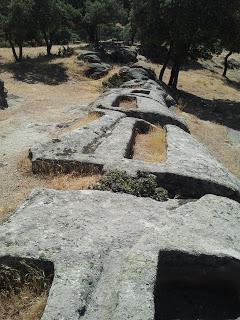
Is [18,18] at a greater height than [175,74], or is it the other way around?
[18,18]

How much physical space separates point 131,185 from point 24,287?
4.52 meters

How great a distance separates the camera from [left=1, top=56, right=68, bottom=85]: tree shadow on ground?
1329 inches

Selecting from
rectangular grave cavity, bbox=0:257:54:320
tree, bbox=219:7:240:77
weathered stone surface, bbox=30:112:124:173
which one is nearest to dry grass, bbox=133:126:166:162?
weathered stone surface, bbox=30:112:124:173

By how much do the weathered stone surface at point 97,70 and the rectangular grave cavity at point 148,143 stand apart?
18.4 m

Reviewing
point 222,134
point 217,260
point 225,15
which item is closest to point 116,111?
point 222,134

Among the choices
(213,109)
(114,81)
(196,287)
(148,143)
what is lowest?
(213,109)

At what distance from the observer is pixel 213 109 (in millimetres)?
32344

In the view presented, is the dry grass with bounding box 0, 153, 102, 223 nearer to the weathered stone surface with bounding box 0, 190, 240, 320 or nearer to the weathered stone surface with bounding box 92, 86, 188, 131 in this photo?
the weathered stone surface with bounding box 0, 190, 240, 320

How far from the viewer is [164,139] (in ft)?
52.1

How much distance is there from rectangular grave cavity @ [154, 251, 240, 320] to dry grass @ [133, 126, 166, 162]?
219 inches

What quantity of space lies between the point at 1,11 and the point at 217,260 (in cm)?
4061

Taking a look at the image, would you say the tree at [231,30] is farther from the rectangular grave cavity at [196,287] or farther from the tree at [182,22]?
the rectangular grave cavity at [196,287]

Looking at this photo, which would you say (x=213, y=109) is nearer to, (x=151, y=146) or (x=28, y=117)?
(x=28, y=117)

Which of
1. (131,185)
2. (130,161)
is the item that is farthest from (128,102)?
(131,185)
